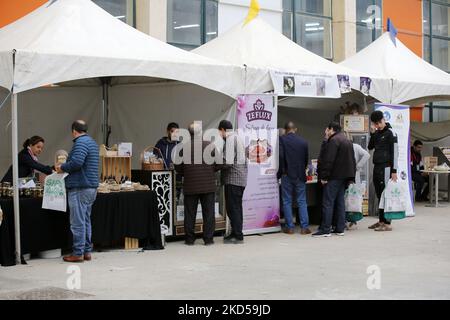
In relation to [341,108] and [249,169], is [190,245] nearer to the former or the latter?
[249,169]

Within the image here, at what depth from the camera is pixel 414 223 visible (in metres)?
14.0

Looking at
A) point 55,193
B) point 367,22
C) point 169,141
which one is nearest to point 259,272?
point 55,193

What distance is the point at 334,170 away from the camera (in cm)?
1191

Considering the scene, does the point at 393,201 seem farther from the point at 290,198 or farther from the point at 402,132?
the point at 402,132

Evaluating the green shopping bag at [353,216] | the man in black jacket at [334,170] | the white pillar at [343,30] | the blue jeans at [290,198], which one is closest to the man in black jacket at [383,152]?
the green shopping bag at [353,216]

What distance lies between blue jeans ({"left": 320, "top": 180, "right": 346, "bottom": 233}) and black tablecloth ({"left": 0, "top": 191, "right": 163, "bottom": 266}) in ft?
9.27

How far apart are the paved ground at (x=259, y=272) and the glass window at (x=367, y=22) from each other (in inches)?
435

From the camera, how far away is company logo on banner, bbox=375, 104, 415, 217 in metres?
14.5

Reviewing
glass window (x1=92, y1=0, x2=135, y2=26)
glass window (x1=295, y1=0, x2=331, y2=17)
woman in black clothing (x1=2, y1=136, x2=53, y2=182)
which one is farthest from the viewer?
glass window (x1=295, y1=0, x2=331, y2=17)

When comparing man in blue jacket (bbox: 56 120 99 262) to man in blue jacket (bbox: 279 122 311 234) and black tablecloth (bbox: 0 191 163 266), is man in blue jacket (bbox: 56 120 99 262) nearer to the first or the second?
black tablecloth (bbox: 0 191 163 266)

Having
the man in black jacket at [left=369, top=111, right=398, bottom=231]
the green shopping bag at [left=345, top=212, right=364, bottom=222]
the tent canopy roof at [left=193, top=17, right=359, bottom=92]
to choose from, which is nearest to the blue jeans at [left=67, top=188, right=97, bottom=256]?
the tent canopy roof at [left=193, top=17, right=359, bottom=92]

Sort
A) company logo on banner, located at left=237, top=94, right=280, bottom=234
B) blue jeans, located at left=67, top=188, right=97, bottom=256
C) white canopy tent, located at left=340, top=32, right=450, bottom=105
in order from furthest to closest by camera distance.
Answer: white canopy tent, located at left=340, top=32, right=450, bottom=105, company logo on banner, located at left=237, top=94, right=280, bottom=234, blue jeans, located at left=67, top=188, right=97, bottom=256
